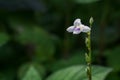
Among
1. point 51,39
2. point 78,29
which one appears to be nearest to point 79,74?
point 78,29

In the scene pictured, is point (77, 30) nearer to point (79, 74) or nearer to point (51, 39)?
point (79, 74)

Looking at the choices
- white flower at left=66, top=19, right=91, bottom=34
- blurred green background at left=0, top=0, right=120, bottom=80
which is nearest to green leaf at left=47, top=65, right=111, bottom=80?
white flower at left=66, top=19, right=91, bottom=34

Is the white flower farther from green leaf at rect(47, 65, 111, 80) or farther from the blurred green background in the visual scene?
the blurred green background

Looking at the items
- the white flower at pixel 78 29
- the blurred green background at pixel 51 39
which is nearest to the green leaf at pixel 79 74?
the white flower at pixel 78 29

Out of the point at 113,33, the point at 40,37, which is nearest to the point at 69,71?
the point at 40,37

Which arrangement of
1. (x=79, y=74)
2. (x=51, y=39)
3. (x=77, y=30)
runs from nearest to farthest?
(x=77, y=30)
(x=79, y=74)
(x=51, y=39)

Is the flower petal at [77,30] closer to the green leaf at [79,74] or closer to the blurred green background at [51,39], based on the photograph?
the green leaf at [79,74]

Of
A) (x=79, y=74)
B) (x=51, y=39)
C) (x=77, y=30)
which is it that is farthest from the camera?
(x=51, y=39)

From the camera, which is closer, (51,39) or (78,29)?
(78,29)

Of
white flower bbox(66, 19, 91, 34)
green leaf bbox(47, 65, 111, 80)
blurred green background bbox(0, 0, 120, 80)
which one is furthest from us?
blurred green background bbox(0, 0, 120, 80)
